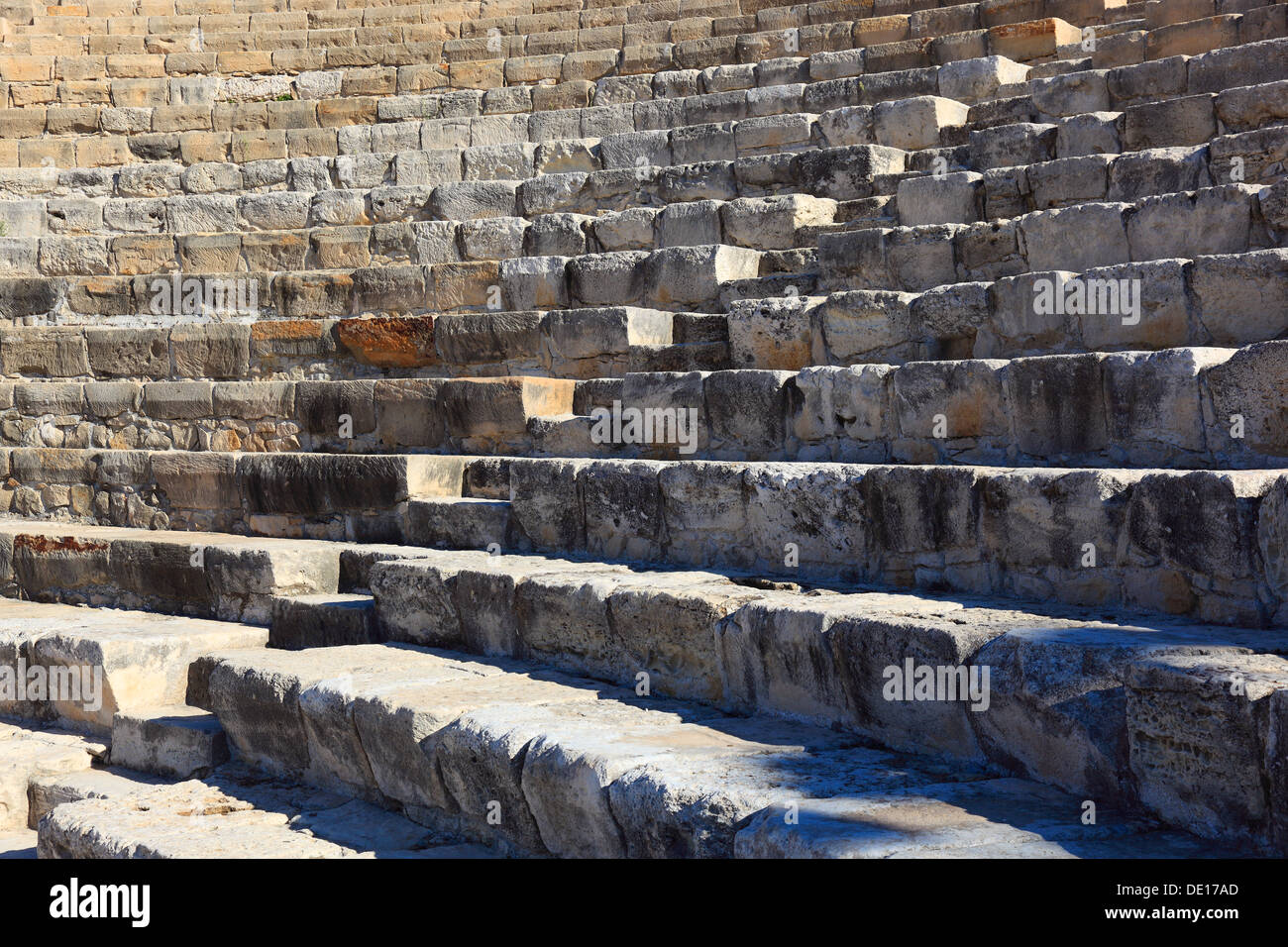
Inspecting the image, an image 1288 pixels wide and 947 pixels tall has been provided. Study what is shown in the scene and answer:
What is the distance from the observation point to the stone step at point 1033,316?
4.54 meters

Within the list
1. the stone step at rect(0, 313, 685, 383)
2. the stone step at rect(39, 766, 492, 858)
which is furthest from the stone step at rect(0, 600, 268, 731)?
the stone step at rect(0, 313, 685, 383)

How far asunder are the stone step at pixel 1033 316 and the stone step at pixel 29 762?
11.8 feet

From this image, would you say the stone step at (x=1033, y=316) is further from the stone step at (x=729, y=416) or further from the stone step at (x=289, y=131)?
the stone step at (x=289, y=131)

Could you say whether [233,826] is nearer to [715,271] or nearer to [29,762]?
[29,762]

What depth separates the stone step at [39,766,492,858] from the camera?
386 centimetres

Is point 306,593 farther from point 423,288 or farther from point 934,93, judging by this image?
point 934,93

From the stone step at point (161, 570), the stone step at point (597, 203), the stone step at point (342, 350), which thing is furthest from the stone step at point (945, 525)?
the stone step at point (597, 203)

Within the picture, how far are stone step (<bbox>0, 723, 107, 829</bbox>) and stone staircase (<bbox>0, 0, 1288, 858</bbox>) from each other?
0.02m

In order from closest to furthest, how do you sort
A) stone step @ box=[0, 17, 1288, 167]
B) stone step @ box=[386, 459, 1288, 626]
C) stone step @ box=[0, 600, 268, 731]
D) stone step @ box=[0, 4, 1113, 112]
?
stone step @ box=[386, 459, 1288, 626] < stone step @ box=[0, 600, 268, 731] < stone step @ box=[0, 4, 1113, 112] < stone step @ box=[0, 17, 1288, 167]

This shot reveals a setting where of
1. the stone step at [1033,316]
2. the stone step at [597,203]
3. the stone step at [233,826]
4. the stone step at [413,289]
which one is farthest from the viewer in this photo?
the stone step at [413,289]

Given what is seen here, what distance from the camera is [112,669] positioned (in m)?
5.49

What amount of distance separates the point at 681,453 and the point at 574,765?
2.48 m

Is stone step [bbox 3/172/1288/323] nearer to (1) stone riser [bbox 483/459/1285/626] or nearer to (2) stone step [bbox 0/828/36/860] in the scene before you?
(1) stone riser [bbox 483/459/1285/626]

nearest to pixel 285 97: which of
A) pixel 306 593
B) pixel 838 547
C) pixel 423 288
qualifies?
pixel 423 288
